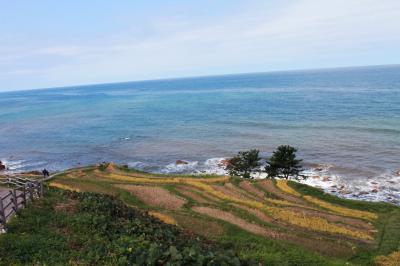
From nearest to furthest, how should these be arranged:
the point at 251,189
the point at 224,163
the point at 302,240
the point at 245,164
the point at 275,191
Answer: the point at 302,240, the point at 275,191, the point at 251,189, the point at 245,164, the point at 224,163

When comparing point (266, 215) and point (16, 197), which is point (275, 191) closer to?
point (266, 215)

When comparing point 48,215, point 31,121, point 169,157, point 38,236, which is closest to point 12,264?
point 38,236

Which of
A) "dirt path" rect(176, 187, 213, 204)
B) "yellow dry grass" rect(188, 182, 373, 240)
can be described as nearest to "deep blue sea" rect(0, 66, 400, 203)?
"dirt path" rect(176, 187, 213, 204)

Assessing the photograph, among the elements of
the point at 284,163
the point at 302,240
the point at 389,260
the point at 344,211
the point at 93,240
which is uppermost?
the point at 93,240

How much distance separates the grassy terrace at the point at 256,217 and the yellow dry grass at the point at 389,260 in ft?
0.21

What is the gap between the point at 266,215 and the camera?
111 feet

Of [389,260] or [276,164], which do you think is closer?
[389,260]

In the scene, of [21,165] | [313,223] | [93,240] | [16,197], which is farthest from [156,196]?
[21,165]

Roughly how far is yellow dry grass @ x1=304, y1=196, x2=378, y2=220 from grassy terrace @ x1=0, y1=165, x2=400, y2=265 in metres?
0.10

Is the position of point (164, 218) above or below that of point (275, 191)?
above

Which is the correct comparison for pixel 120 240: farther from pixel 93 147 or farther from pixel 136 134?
pixel 136 134

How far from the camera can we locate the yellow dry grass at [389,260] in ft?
79.2

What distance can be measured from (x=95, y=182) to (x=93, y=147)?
164ft

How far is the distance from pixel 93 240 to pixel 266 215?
1907 centimetres
